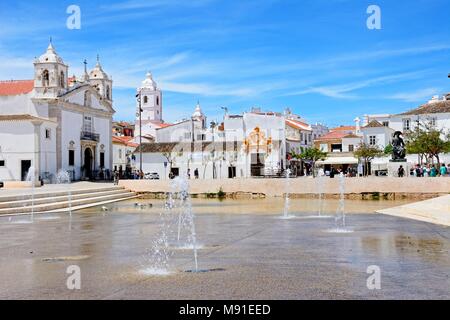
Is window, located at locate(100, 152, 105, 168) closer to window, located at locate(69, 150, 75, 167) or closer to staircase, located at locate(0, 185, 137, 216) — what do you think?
window, located at locate(69, 150, 75, 167)

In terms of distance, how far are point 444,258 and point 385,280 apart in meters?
2.17

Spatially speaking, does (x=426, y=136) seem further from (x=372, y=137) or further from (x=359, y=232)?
(x=359, y=232)

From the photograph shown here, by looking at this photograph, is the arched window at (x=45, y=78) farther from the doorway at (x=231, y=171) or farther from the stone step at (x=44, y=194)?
the doorway at (x=231, y=171)

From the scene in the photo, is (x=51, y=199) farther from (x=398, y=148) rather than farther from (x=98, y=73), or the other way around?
(x=98, y=73)

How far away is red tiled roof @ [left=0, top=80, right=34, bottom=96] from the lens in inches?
1697

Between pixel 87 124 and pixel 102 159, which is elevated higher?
pixel 87 124

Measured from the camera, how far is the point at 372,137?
63594 mm

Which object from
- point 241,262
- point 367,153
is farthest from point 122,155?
point 241,262

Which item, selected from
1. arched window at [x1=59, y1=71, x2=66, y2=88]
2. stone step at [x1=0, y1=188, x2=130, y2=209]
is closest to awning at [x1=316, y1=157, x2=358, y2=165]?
arched window at [x1=59, y1=71, x2=66, y2=88]

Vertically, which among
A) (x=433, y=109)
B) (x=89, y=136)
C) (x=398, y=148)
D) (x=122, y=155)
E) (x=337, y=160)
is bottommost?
(x=398, y=148)

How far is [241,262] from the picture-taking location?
8117 mm

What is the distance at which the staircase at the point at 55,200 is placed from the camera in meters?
19.5

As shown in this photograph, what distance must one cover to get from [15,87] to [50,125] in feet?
17.1

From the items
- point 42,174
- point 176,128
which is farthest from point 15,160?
point 176,128
